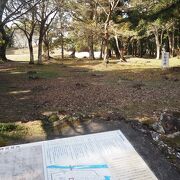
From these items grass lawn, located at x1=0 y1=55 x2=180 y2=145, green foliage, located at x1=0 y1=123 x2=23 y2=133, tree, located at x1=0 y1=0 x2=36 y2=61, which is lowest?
grass lawn, located at x1=0 y1=55 x2=180 y2=145

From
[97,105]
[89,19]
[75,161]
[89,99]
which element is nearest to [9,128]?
[75,161]

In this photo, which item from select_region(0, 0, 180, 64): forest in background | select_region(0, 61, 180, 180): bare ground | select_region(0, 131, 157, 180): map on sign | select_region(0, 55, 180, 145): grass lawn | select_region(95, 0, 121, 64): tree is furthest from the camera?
select_region(95, 0, 121, 64): tree

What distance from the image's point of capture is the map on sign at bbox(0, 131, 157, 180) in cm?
235

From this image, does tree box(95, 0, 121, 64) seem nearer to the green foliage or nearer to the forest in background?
the forest in background

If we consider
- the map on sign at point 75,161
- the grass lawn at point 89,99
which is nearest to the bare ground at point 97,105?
the grass lawn at point 89,99

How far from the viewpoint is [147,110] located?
7957 mm

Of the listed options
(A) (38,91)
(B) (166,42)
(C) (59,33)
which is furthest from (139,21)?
(B) (166,42)

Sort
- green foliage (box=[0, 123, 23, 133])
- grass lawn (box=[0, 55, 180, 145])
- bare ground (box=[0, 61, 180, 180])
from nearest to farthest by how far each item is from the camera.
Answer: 1. bare ground (box=[0, 61, 180, 180])
2. green foliage (box=[0, 123, 23, 133])
3. grass lawn (box=[0, 55, 180, 145])

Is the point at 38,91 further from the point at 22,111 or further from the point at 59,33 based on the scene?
the point at 59,33

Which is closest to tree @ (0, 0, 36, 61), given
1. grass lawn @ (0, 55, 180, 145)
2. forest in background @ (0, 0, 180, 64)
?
forest in background @ (0, 0, 180, 64)

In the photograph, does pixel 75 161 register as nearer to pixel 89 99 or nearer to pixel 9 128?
pixel 9 128

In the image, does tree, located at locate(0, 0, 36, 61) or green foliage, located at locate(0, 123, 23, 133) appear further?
tree, located at locate(0, 0, 36, 61)

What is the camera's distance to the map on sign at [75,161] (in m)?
2.35

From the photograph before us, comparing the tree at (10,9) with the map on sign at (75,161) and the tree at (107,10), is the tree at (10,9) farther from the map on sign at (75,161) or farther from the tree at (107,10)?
the tree at (107,10)
